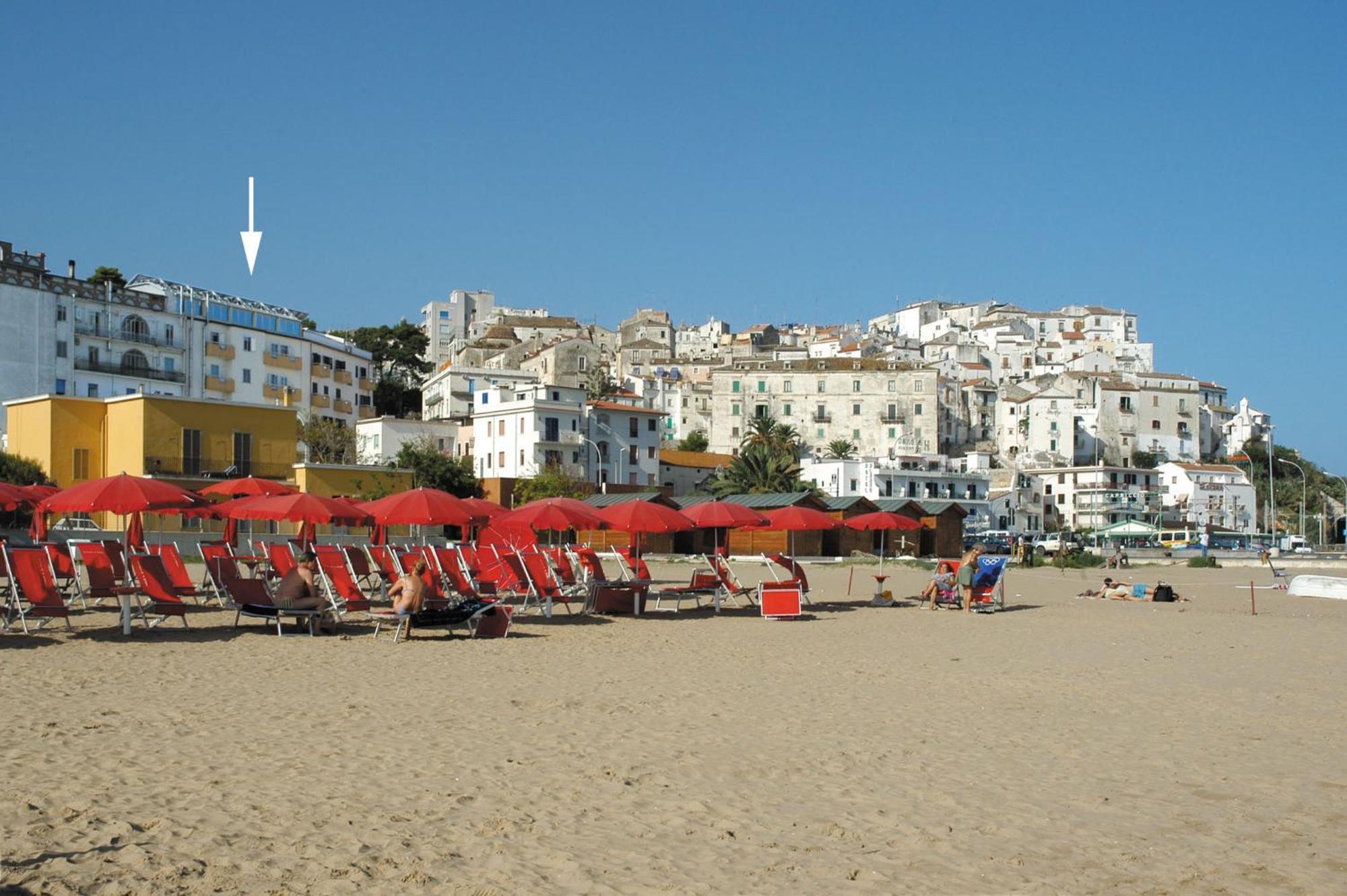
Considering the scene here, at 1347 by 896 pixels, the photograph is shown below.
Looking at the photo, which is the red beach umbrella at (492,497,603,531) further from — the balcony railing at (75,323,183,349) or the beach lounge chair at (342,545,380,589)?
the balcony railing at (75,323,183,349)

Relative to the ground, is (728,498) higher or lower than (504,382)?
lower

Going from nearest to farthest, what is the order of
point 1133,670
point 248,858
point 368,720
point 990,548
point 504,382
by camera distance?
1. point 248,858
2. point 368,720
3. point 1133,670
4. point 990,548
5. point 504,382

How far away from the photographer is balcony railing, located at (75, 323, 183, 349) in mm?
63675

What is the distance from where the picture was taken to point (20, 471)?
4075 cm

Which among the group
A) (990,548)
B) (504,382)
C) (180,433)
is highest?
(504,382)

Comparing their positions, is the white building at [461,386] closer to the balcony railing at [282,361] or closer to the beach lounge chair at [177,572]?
the balcony railing at [282,361]

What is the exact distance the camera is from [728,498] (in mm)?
57125

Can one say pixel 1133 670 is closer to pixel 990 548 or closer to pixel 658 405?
pixel 990 548

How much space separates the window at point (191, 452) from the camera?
42.9 m

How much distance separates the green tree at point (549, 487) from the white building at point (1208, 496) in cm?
5491

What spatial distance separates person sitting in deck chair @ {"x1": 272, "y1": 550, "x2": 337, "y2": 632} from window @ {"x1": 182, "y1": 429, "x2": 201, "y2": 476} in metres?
29.2

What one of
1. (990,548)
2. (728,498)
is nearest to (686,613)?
(728,498)

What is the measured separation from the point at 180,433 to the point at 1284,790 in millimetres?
41177

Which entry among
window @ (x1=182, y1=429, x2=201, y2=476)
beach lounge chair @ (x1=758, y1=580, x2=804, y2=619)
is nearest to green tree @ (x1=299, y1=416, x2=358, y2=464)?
window @ (x1=182, y1=429, x2=201, y2=476)
